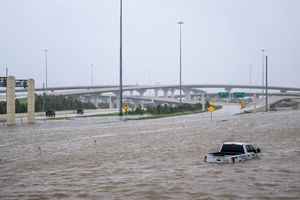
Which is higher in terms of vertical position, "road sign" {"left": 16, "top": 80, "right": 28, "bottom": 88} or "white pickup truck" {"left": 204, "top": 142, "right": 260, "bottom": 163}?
"road sign" {"left": 16, "top": 80, "right": 28, "bottom": 88}

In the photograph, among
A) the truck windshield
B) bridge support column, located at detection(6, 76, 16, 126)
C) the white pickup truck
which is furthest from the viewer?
bridge support column, located at detection(6, 76, 16, 126)

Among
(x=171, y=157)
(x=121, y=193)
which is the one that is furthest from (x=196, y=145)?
(x=121, y=193)

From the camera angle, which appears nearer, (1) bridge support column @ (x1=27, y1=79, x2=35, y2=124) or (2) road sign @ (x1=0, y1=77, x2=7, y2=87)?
(2) road sign @ (x1=0, y1=77, x2=7, y2=87)

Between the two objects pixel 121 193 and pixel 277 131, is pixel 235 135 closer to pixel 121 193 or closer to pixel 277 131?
pixel 277 131

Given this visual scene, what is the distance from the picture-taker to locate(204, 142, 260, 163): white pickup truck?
20406 millimetres

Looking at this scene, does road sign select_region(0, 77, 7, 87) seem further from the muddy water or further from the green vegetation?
the green vegetation

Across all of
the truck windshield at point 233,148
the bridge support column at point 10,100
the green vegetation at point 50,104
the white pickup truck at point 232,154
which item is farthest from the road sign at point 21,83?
the truck windshield at point 233,148

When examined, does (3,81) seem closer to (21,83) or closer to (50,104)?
(21,83)

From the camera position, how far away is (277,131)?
38.2 meters

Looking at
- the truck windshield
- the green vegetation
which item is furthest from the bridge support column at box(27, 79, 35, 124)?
the truck windshield

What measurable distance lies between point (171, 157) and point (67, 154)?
5.30 m

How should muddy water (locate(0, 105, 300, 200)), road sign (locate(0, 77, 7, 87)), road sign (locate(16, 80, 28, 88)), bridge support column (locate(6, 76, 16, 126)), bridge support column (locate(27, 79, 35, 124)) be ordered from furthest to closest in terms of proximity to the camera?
1. road sign (locate(16, 80, 28, 88))
2. bridge support column (locate(27, 79, 35, 124))
3. road sign (locate(0, 77, 7, 87))
4. bridge support column (locate(6, 76, 16, 126))
5. muddy water (locate(0, 105, 300, 200))

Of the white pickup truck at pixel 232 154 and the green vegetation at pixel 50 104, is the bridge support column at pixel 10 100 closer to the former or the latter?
the green vegetation at pixel 50 104

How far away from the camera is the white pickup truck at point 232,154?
2041 centimetres
